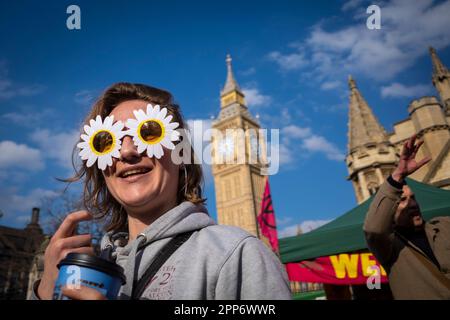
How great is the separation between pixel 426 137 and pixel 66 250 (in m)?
20.8

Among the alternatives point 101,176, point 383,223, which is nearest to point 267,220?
point 383,223

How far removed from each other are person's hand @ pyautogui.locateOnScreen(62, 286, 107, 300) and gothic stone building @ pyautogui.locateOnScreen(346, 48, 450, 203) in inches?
596

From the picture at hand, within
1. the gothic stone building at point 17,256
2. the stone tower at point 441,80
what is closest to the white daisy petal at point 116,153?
the gothic stone building at point 17,256

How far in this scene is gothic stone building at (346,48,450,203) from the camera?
50.2 feet

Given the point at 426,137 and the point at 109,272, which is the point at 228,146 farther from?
the point at 109,272

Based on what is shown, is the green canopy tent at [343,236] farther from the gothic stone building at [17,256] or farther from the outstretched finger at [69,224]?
the gothic stone building at [17,256]

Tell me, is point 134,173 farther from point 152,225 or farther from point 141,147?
point 152,225

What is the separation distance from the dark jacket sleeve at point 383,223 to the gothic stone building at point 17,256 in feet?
62.8

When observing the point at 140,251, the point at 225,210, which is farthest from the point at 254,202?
the point at 140,251

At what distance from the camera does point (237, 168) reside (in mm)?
65250

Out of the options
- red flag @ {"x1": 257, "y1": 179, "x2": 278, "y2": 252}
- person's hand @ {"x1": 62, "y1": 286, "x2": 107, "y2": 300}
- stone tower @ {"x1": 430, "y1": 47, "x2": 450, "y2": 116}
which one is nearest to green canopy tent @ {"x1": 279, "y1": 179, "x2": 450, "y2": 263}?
red flag @ {"x1": 257, "y1": 179, "x2": 278, "y2": 252}

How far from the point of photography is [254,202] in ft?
207

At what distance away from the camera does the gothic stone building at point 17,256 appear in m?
25.3
